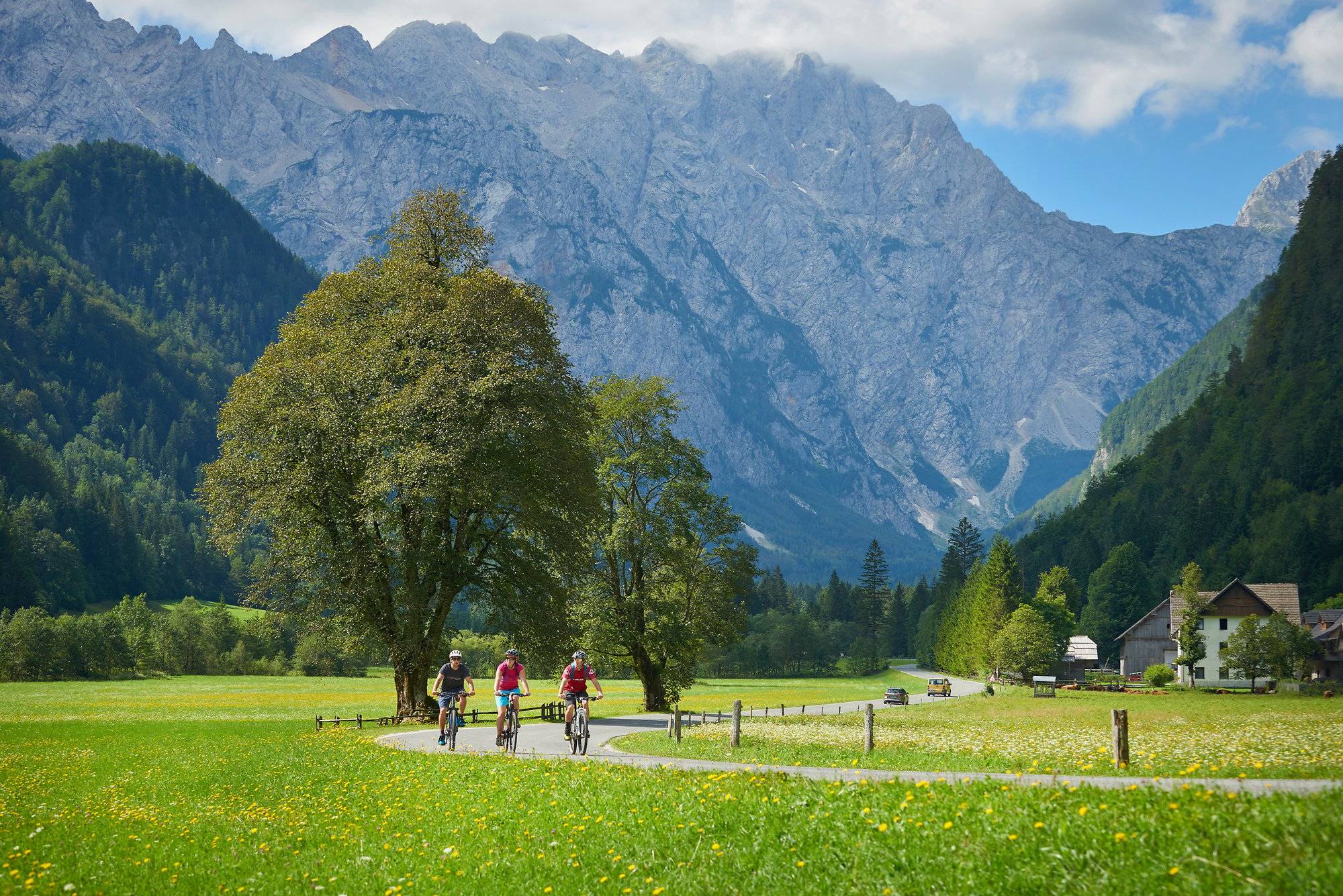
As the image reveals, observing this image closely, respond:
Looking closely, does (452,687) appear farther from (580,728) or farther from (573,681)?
(580,728)

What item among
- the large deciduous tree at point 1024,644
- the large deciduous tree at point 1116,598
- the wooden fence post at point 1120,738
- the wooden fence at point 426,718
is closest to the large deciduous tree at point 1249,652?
the large deciduous tree at point 1024,644

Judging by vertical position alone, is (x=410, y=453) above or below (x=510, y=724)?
above

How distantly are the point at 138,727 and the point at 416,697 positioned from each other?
12.9 m

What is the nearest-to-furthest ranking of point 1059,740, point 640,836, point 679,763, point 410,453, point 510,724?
point 640,836 < point 679,763 < point 510,724 < point 1059,740 < point 410,453

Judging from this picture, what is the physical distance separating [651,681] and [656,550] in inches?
293

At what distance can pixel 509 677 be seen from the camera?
28484mm

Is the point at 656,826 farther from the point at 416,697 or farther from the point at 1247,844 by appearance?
the point at 416,697

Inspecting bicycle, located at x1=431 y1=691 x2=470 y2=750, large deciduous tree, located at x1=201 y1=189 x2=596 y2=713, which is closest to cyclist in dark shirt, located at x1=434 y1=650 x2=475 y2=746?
bicycle, located at x1=431 y1=691 x2=470 y2=750

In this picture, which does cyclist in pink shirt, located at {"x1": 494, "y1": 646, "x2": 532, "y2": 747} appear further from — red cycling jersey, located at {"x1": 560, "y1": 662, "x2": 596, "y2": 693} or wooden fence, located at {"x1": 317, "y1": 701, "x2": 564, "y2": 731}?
wooden fence, located at {"x1": 317, "y1": 701, "x2": 564, "y2": 731}

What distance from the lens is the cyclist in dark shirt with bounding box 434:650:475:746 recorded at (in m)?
30.4

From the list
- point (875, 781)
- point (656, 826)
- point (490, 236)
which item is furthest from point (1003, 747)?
point (490, 236)

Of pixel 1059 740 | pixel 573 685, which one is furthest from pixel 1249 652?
pixel 573 685

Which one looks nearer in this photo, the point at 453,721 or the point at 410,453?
the point at 453,721

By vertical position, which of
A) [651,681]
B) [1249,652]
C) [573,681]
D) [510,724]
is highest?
[573,681]
